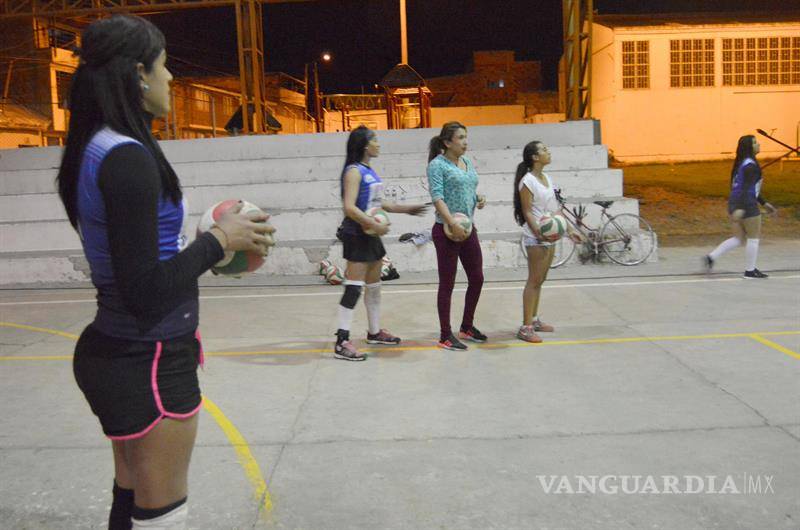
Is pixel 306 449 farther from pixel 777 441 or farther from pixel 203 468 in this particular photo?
pixel 777 441

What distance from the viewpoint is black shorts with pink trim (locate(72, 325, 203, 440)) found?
190cm

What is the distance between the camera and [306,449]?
4.12 metres

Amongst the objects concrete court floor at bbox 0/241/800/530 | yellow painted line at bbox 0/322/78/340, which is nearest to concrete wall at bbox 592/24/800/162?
concrete court floor at bbox 0/241/800/530

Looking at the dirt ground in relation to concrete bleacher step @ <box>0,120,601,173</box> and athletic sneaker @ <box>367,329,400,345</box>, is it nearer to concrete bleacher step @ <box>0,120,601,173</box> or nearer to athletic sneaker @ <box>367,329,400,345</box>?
concrete bleacher step @ <box>0,120,601,173</box>

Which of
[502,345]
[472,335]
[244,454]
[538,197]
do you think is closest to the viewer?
[244,454]

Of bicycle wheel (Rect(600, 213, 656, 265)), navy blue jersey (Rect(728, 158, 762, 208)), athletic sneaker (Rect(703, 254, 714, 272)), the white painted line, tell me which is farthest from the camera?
bicycle wheel (Rect(600, 213, 656, 265))

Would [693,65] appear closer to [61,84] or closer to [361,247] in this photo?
[61,84]

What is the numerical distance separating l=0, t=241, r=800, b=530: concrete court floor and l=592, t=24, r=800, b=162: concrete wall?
59.8 feet

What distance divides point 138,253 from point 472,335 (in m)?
5.17

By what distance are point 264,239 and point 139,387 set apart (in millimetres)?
535

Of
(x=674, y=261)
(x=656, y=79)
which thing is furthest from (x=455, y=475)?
(x=656, y=79)

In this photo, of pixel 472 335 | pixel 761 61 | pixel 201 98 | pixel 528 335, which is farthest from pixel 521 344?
pixel 201 98

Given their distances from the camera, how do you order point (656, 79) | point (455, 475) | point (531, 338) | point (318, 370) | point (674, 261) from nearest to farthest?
point (455, 475) → point (318, 370) → point (531, 338) → point (674, 261) → point (656, 79)

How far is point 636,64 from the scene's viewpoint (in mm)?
24953
